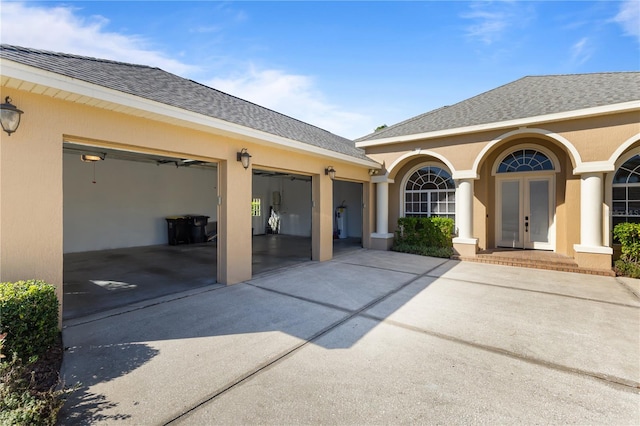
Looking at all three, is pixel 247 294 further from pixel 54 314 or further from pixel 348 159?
pixel 348 159

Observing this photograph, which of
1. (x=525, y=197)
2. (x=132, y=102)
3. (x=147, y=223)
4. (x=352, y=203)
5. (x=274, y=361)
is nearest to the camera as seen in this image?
(x=274, y=361)

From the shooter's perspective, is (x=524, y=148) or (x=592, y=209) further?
(x=524, y=148)

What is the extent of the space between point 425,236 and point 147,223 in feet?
36.9

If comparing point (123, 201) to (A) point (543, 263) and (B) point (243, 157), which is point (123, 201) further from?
(A) point (543, 263)

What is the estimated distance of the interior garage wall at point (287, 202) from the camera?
16672mm

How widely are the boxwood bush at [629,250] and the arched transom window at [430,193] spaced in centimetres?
430

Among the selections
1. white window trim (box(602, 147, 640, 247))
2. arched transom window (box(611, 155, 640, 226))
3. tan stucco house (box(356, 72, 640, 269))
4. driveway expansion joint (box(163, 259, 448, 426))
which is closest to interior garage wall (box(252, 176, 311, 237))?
tan stucco house (box(356, 72, 640, 269))

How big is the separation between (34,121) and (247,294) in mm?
4037

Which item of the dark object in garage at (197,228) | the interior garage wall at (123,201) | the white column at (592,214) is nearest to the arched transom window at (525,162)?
the white column at (592,214)

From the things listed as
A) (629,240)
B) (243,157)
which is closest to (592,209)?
(629,240)

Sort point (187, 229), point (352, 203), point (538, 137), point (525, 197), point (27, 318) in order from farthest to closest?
point (352, 203) < point (187, 229) < point (525, 197) < point (538, 137) < point (27, 318)

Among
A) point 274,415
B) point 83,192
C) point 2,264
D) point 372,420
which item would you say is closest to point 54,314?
point 2,264

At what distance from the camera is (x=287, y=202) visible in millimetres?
17469

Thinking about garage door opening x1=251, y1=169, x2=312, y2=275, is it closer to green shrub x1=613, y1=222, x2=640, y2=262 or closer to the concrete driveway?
the concrete driveway
